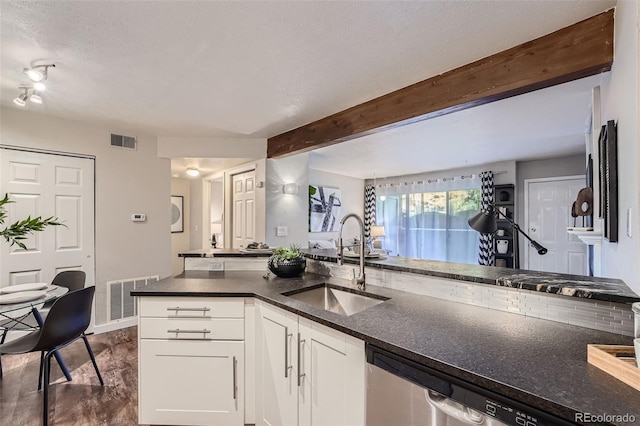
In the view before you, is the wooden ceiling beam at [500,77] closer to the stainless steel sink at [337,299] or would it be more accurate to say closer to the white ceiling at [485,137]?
the white ceiling at [485,137]

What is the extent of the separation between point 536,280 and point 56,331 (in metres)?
2.82

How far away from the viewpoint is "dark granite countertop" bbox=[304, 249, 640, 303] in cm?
114

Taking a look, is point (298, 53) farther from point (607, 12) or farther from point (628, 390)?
point (628, 390)

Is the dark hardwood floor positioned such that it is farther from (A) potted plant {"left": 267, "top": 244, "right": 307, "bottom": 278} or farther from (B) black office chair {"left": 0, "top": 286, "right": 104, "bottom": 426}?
(A) potted plant {"left": 267, "top": 244, "right": 307, "bottom": 278}

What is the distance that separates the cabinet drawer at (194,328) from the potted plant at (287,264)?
0.52 metres

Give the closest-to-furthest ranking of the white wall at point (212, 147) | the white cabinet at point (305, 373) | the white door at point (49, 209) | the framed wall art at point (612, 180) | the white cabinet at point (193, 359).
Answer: the white cabinet at point (305, 373) < the framed wall art at point (612, 180) < the white cabinet at point (193, 359) < the white door at point (49, 209) < the white wall at point (212, 147)

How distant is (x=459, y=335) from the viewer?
1.12m

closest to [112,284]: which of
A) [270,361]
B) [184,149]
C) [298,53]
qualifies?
[184,149]

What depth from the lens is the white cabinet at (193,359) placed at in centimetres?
174

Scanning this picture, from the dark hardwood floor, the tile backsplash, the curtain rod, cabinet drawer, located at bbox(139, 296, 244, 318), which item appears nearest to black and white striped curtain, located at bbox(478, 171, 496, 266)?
the curtain rod

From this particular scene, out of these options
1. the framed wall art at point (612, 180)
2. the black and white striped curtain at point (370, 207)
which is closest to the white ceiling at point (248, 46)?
the framed wall art at point (612, 180)

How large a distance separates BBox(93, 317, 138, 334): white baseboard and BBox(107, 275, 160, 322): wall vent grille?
0.04 meters

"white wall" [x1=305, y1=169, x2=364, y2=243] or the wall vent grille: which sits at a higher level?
"white wall" [x1=305, y1=169, x2=364, y2=243]

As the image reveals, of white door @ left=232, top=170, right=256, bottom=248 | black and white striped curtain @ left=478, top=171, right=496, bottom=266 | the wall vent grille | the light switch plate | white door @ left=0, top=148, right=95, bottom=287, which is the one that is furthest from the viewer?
black and white striped curtain @ left=478, top=171, right=496, bottom=266
